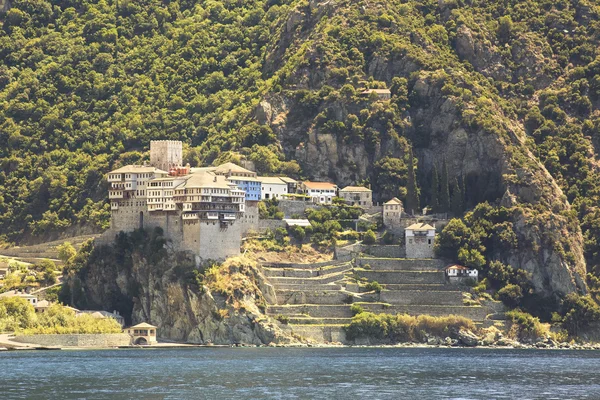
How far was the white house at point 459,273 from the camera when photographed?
521 feet

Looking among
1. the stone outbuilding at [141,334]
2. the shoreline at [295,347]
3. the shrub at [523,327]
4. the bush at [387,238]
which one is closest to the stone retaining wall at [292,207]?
the bush at [387,238]

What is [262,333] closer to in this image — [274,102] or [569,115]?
[274,102]

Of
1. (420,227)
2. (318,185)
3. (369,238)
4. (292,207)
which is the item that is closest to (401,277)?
(369,238)

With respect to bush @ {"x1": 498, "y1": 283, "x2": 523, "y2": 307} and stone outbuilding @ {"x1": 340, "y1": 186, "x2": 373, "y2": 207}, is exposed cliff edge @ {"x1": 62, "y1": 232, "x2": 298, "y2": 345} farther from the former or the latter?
bush @ {"x1": 498, "y1": 283, "x2": 523, "y2": 307}

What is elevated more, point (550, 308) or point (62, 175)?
point (62, 175)

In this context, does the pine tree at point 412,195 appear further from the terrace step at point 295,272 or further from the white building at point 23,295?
the white building at point 23,295

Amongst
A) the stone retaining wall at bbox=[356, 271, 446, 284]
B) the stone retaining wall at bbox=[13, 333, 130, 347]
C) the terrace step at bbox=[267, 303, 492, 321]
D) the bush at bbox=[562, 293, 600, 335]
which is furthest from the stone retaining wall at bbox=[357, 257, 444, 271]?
the stone retaining wall at bbox=[13, 333, 130, 347]

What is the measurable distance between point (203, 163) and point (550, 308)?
4149 cm

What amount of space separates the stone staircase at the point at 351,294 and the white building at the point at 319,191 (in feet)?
39.8

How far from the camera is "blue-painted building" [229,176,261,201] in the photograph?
16238 cm

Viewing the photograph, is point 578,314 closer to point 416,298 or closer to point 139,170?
point 416,298

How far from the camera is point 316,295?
153m

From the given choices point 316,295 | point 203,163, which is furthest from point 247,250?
point 203,163

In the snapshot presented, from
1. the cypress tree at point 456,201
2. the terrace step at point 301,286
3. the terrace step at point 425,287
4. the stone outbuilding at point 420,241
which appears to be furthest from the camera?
the cypress tree at point 456,201
